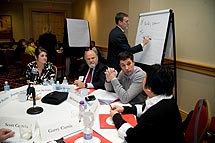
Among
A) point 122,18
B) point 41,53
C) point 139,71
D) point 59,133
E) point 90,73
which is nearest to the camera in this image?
point 59,133

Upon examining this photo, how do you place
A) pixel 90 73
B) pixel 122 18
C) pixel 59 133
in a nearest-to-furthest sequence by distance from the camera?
pixel 59 133 → pixel 90 73 → pixel 122 18

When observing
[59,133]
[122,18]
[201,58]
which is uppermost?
[122,18]

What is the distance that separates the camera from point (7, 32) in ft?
29.1

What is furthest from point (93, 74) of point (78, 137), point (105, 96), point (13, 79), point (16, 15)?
point (16, 15)

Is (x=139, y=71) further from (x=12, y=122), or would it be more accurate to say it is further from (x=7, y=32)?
(x=7, y=32)

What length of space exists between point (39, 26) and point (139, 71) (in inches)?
318

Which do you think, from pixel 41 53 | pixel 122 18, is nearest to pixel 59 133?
pixel 41 53

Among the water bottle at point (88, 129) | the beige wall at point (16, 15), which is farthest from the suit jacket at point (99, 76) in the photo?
the beige wall at point (16, 15)

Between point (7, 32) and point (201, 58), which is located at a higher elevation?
point (7, 32)

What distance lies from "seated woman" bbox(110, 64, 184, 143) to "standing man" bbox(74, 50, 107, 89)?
3.51 ft

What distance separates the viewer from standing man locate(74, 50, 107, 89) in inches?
92.9

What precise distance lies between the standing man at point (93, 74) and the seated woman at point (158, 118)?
1069mm

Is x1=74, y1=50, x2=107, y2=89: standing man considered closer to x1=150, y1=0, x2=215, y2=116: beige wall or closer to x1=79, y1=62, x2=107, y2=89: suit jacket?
x1=79, y1=62, x2=107, y2=89: suit jacket

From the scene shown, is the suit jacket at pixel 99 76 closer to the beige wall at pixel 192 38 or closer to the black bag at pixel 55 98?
the black bag at pixel 55 98
